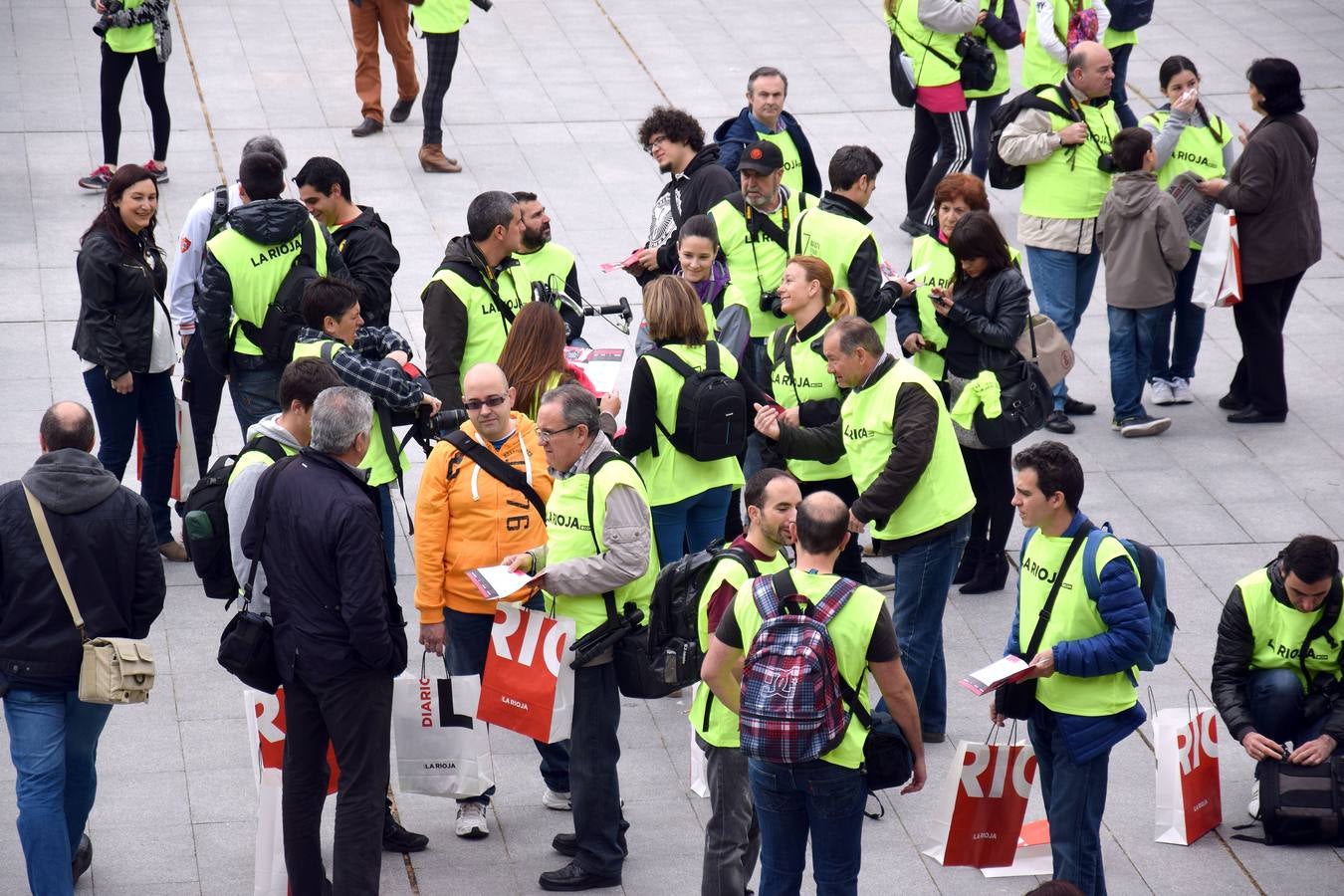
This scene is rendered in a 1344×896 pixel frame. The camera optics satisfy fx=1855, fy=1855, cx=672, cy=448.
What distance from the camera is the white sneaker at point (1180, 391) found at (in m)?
11.2

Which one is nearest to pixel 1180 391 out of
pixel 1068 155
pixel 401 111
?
pixel 1068 155

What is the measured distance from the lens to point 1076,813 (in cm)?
636

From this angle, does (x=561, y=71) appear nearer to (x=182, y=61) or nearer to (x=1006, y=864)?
(x=182, y=61)

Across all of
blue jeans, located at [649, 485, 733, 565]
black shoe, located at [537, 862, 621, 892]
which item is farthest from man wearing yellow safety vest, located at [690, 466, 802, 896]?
blue jeans, located at [649, 485, 733, 565]

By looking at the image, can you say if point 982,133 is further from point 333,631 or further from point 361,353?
point 333,631

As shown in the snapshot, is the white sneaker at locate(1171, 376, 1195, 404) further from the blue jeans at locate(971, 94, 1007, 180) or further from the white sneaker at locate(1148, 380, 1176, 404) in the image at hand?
the blue jeans at locate(971, 94, 1007, 180)

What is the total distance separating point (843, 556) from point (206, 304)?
3149 millimetres

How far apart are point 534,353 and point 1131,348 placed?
14.4ft

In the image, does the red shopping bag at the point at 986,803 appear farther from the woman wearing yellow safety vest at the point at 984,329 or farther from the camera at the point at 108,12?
the camera at the point at 108,12

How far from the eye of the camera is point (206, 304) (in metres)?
8.43

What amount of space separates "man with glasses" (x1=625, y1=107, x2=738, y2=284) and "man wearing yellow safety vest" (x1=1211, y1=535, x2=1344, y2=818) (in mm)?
3608

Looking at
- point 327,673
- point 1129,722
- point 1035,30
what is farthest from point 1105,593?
point 1035,30

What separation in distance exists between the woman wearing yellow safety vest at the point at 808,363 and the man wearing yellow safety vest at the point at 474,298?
127cm

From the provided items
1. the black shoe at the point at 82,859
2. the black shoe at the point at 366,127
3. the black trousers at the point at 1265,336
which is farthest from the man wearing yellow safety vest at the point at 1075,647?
the black shoe at the point at 366,127
